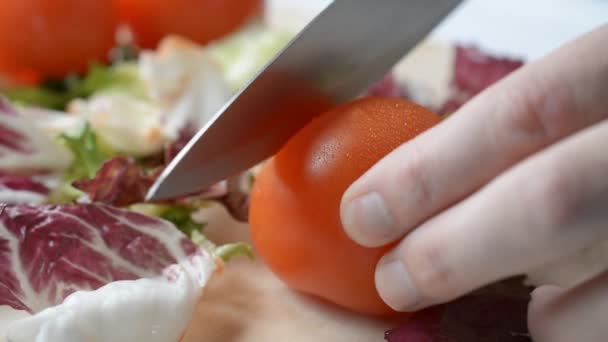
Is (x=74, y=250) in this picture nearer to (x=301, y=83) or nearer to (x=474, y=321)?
(x=301, y=83)

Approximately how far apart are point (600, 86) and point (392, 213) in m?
0.19

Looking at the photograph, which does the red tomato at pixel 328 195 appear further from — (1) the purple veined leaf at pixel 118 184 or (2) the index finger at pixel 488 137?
(1) the purple veined leaf at pixel 118 184

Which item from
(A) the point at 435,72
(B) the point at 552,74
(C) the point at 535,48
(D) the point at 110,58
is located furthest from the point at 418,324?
(C) the point at 535,48

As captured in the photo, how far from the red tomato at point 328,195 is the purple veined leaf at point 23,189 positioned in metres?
0.32

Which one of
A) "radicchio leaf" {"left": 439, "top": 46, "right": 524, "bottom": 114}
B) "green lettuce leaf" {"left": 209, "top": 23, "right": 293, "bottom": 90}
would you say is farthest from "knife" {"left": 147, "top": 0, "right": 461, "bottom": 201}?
"green lettuce leaf" {"left": 209, "top": 23, "right": 293, "bottom": 90}

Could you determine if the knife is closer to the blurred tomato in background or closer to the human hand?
the human hand

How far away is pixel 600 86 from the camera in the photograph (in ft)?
1.80

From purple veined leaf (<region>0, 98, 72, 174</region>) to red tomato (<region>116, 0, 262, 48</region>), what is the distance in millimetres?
548

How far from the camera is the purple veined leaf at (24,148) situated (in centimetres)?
93

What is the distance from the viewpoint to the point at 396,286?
60 centimetres

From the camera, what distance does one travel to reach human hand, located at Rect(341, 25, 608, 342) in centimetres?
51

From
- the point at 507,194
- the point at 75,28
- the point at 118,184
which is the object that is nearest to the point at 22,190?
the point at 118,184

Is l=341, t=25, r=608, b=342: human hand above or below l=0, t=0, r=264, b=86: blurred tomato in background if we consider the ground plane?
below

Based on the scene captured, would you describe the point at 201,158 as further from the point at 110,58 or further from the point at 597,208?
the point at 110,58
